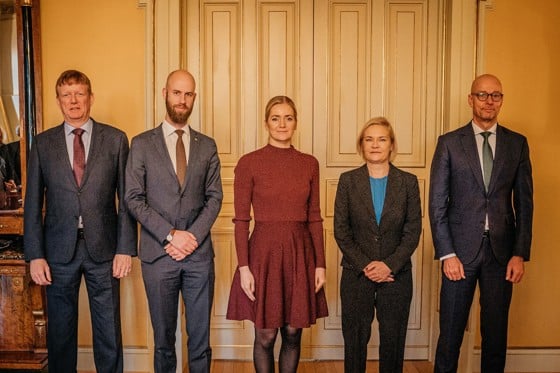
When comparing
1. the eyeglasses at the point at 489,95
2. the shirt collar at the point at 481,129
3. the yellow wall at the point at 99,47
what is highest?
the yellow wall at the point at 99,47

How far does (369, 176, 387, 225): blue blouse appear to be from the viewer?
2.53 m

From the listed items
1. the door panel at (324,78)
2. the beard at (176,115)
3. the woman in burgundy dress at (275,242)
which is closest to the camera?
the woman in burgundy dress at (275,242)

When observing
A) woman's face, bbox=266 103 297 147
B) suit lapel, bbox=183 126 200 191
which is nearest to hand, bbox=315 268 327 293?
woman's face, bbox=266 103 297 147

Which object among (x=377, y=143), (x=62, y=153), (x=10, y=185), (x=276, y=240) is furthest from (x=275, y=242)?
(x=10, y=185)

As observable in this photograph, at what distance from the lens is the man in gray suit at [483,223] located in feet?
8.75

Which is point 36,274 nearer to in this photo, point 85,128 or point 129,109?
point 85,128

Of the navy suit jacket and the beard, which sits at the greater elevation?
the beard

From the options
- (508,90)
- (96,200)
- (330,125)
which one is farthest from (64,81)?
(508,90)

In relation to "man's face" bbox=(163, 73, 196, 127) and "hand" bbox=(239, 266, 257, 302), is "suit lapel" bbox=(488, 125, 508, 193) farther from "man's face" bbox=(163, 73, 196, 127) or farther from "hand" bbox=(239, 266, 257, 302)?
"man's face" bbox=(163, 73, 196, 127)

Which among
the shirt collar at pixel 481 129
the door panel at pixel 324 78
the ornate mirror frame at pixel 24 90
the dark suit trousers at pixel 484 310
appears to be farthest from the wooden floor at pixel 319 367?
the shirt collar at pixel 481 129

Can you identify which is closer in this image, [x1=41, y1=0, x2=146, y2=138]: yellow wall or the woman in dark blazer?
the woman in dark blazer

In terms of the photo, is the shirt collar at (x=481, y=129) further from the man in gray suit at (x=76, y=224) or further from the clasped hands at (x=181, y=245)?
the man in gray suit at (x=76, y=224)

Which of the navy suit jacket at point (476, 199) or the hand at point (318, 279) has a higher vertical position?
the navy suit jacket at point (476, 199)

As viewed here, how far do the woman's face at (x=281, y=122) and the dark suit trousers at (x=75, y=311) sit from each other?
103 cm
